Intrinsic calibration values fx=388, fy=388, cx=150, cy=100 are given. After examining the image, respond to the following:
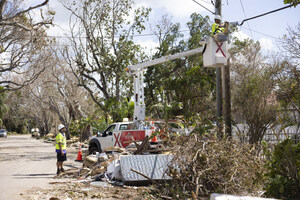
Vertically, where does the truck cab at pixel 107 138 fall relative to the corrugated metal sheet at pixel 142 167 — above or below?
above

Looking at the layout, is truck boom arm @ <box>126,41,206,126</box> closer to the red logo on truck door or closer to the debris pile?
the red logo on truck door

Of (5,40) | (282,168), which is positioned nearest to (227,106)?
(282,168)

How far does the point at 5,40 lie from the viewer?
26047 millimetres

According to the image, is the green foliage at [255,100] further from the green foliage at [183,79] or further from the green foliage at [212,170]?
the green foliage at [183,79]

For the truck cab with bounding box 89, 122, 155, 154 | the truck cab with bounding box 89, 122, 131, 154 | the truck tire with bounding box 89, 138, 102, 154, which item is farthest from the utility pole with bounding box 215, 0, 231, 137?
the truck tire with bounding box 89, 138, 102, 154

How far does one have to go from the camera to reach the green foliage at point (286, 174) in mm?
7030

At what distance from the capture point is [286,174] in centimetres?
731

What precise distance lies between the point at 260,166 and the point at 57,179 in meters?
6.97

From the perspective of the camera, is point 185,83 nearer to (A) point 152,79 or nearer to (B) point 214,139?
(A) point 152,79

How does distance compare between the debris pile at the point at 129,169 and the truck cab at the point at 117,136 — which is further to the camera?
the truck cab at the point at 117,136

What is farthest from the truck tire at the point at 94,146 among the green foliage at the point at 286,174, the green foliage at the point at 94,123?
the green foliage at the point at 94,123

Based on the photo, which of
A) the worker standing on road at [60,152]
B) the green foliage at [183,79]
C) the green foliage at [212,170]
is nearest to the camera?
the green foliage at [212,170]

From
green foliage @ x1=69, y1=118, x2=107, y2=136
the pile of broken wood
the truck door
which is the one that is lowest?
the pile of broken wood

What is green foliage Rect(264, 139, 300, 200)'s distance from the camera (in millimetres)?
7030
